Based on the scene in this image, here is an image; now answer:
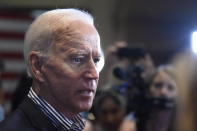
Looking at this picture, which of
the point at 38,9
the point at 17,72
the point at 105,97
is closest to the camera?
the point at 105,97

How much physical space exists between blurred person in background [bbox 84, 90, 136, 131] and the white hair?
124cm

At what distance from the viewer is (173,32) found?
5133mm

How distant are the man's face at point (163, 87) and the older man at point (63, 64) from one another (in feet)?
3.72

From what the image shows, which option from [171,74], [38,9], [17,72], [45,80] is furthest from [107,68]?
[17,72]

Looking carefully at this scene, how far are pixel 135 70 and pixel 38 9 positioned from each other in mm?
2469

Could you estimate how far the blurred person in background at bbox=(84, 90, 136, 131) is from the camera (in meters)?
2.83

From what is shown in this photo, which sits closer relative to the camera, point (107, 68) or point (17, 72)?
point (107, 68)

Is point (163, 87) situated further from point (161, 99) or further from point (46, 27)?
point (46, 27)

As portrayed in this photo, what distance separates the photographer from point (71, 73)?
5.18 ft

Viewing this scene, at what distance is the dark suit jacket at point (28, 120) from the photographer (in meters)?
1.48

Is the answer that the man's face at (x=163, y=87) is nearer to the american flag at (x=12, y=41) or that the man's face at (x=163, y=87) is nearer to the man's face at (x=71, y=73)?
the man's face at (x=71, y=73)

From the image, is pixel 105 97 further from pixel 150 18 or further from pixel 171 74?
pixel 150 18

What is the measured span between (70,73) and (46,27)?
138 mm

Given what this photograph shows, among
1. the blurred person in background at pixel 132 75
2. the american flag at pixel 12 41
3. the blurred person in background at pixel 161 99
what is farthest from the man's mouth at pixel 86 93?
the american flag at pixel 12 41
